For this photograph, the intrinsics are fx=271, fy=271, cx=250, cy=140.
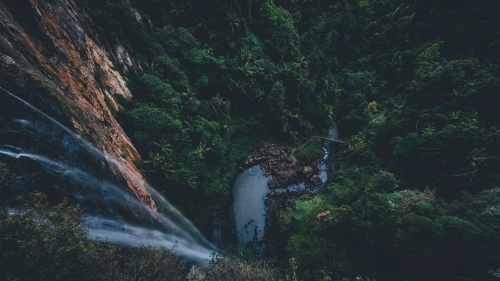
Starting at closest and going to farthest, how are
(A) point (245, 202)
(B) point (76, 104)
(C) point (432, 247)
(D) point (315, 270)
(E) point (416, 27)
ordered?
(B) point (76, 104) → (C) point (432, 247) → (D) point (315, 270) → (A) point (245, 202) → (E) point (416, 27)

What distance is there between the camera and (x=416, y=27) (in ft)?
96.7

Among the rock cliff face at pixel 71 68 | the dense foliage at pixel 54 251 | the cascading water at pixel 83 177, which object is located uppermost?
the rock cliff face at pixel 71 68

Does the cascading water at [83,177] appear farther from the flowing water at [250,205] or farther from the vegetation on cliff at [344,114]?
the flowing water at [250,205]

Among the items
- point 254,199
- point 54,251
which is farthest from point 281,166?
point 54,251

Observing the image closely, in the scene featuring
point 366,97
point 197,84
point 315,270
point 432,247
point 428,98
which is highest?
point 366,97

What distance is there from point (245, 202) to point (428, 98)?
19.4m

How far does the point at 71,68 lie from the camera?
48.6 feet

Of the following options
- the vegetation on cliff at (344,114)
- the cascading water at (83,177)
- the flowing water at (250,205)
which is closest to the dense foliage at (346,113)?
the vegetation on cliff at (344,114)

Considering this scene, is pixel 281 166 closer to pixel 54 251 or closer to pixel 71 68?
pixel 71 68

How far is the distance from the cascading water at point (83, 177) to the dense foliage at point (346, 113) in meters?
2.89

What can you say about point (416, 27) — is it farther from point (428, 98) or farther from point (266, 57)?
point (266, 57)

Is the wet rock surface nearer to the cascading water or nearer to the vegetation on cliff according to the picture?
the vegetation on cliff

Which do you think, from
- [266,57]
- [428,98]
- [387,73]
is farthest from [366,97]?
[266,57]

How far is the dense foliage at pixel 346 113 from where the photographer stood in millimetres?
18797
